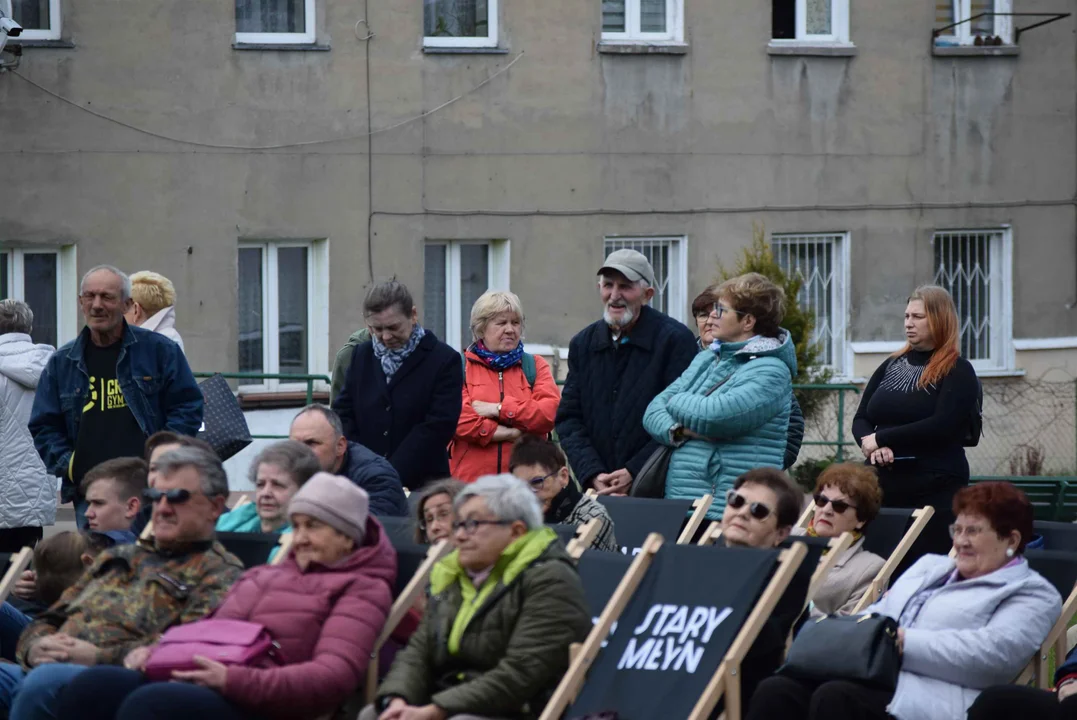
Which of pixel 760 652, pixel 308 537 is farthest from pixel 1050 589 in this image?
pixel 308 537

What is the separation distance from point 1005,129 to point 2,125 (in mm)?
10474

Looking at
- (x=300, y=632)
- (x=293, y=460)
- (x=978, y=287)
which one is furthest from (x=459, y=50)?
(x=300, y=632)

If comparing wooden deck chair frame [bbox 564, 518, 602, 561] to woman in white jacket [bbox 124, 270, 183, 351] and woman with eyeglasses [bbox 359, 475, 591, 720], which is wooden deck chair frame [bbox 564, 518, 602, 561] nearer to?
woman with eyeglasses [bbox 359, 475, 591, 720]

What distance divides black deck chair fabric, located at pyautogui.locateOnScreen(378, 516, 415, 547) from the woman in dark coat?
1.30 meters

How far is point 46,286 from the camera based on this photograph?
51.4ft

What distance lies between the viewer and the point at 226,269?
16.2m

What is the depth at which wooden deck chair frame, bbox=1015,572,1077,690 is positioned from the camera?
6.12 m

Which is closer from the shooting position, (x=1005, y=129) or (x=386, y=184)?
(x=386, y=184)

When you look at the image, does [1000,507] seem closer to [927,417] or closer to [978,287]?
[927,417]

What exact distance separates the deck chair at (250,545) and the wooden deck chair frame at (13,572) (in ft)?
2.98

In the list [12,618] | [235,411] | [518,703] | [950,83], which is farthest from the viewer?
[950,83]

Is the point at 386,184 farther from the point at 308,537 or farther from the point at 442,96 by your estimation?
the point at 308,537

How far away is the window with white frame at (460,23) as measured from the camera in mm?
16922

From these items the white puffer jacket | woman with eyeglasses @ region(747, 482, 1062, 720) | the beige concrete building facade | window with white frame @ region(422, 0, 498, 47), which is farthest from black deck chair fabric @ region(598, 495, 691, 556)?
window with white frame @ region(422, 0, 498, 47)
